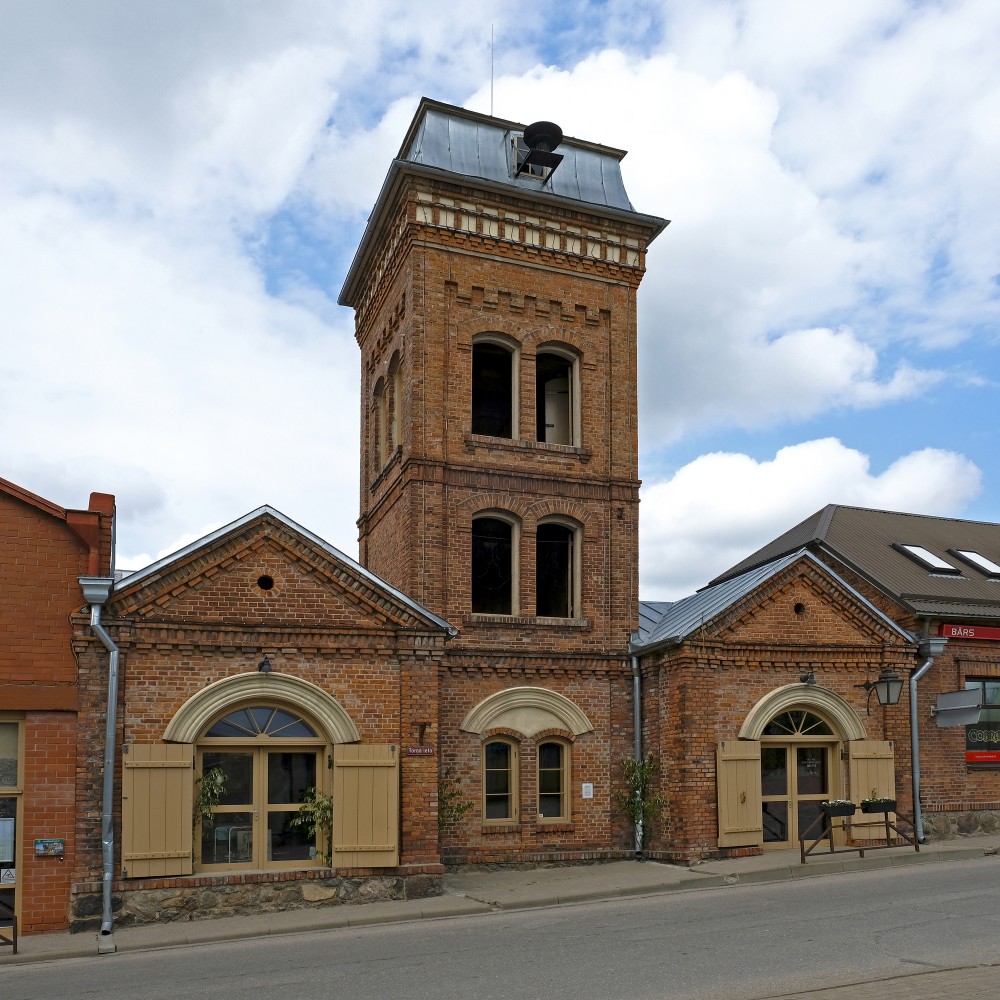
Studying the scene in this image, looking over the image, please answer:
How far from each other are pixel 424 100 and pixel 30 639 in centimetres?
1193

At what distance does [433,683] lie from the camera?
54.0ft

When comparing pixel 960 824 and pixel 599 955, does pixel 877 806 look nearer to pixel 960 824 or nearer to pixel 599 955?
pixel 960 824

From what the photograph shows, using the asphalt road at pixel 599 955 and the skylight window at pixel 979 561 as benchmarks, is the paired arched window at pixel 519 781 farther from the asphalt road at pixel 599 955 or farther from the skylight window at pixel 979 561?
the skylight window at pixel 979 561

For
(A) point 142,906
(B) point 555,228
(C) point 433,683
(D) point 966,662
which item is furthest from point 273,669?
(D) point 966,662

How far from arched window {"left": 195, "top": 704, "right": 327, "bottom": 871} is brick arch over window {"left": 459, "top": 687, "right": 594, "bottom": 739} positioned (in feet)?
11.0

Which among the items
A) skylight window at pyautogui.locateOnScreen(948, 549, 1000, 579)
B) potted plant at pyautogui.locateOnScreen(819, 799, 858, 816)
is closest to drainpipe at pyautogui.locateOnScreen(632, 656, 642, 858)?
potted plant at pyautogui.locateOnScreen(819, 799, 858, 816)

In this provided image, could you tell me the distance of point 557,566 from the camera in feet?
66.0

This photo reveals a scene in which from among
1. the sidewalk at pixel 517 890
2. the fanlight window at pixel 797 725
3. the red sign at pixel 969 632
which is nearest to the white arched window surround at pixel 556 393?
the fanlight window at pixel 797 725

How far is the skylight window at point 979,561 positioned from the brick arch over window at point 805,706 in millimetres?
6401

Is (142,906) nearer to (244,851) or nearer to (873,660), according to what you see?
(244,851)

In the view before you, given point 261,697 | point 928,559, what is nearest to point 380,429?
point 261,697

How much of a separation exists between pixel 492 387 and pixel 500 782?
708 cm

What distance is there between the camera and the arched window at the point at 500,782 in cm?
1842

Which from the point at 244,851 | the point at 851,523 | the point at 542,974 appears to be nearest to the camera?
the point at 542,974
